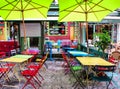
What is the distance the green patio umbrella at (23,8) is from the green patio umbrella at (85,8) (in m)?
0.60

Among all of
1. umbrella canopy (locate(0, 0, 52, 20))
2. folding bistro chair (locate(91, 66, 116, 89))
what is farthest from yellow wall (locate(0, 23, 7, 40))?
folding bistro chair (locate(91, 66, 116, 89))

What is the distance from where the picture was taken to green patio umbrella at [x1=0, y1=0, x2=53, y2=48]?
7250 mm

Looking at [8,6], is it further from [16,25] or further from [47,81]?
[16,25]

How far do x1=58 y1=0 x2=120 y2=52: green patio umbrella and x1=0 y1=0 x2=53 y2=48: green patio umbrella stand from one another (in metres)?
0.60

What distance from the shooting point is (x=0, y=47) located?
12141mm

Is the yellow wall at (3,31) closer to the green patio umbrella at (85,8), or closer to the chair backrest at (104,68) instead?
the green patio umbrella at (85,8)

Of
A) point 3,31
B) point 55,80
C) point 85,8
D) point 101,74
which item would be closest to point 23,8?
point 85,8

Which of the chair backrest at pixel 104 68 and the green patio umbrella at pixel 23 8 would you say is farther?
the green patio umbrella at pixel 23 8

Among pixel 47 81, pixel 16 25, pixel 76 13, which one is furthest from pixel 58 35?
pixel 47 81

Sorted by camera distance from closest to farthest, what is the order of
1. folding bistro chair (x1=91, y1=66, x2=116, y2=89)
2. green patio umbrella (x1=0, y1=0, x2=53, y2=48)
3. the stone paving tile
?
1. folding bistro chair (x1=91, y1=66, x2=116, y2=89)
2. the stone paving tile
3. green patio umbrella (x1=0, y1=0, x2=53, y2=48)

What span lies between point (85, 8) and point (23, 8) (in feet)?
7.33

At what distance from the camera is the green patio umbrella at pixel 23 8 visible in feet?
23.8

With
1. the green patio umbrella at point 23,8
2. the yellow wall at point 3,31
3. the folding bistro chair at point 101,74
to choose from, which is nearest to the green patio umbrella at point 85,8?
the green patio umbrella at point 23,8

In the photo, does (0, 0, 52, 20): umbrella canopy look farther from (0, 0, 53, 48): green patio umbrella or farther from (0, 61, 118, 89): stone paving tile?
(0, 61, 118, 89): stone paving tile
